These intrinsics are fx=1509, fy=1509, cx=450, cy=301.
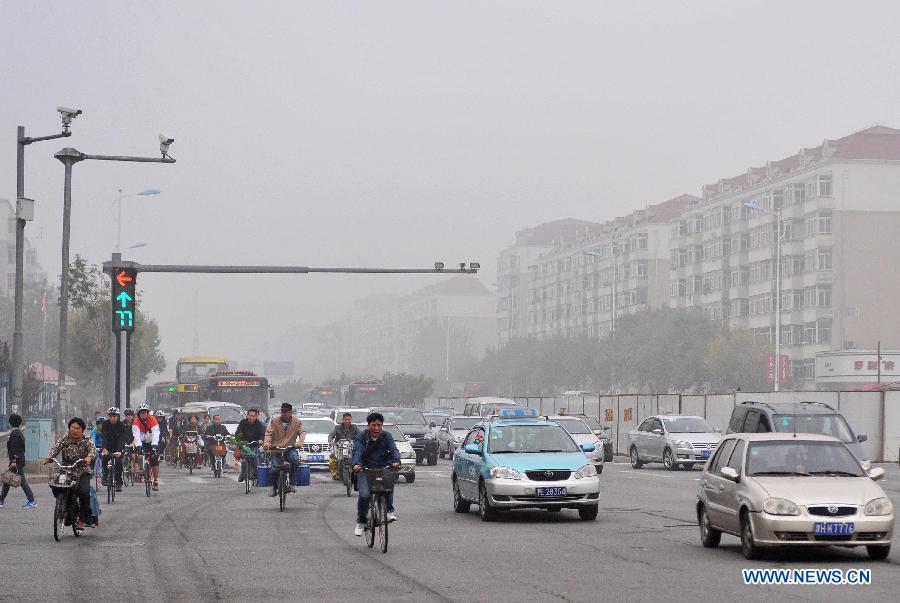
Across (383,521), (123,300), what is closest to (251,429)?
(123,300)

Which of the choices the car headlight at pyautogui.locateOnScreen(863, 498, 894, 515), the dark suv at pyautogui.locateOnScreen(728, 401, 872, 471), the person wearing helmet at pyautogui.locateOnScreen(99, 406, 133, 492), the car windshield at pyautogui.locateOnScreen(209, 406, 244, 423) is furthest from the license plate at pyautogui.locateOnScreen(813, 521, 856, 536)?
the car windshield at pyautogui.locateOnScreen(209, 406, 244, 423)

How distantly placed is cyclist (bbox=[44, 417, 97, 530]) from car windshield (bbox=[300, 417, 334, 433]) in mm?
18455

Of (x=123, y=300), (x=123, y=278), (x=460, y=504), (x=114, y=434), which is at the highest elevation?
(x=123, y=278)

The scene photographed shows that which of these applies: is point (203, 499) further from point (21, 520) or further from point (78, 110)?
point (78, 110)

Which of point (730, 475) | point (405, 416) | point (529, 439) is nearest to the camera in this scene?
point (730, 475)

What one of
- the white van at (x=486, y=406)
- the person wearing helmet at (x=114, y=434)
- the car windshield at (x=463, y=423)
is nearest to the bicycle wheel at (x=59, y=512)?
the person wearing helmet at (x=114, y=434)

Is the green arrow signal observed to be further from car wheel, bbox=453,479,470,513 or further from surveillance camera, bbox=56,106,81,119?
car wheel, bbox=453,479,470,513

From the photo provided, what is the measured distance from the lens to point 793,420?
27625 mm

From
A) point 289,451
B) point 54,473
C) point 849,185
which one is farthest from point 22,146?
point 849,185

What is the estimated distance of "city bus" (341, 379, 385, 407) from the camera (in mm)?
82812

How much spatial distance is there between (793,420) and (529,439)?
23.8 feet

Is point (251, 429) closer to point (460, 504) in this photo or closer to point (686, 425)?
point (460, 504)

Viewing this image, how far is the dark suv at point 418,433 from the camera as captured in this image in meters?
45.4

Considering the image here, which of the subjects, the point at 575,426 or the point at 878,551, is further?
the point at 575,426
